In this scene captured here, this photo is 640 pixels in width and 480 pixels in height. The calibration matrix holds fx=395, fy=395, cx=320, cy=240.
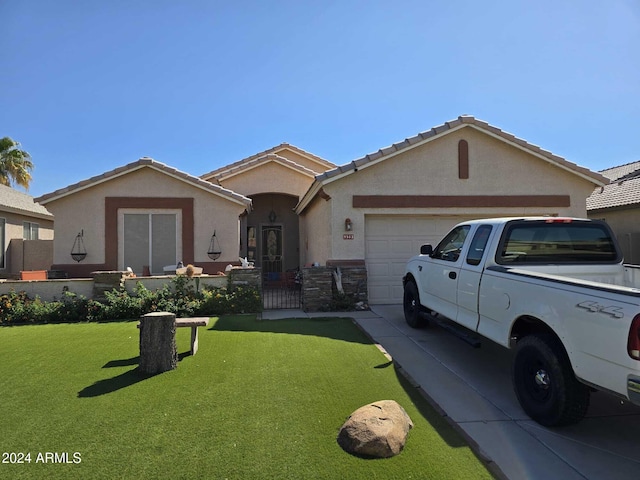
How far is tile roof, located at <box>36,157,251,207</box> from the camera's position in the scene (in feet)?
38.2

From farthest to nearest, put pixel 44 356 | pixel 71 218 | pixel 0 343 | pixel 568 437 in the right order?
pixel 71 218 < pixel 0 343 < pixel 44 356 < pixel 568 437

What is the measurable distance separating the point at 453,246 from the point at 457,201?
4.88 m

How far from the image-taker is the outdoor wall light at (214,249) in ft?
40.1

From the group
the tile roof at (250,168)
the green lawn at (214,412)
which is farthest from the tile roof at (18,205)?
the green lawn at (214,412)

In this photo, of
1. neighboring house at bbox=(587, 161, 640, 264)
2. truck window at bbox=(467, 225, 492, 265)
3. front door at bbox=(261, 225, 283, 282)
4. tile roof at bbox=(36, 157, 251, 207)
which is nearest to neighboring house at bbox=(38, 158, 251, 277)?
tile roof at bbox=(36, 157, 251, 207)

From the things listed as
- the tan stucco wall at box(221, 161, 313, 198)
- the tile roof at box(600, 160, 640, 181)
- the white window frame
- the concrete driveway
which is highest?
the tile roof at box(600, 160, 640, 181)

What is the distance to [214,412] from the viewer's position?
4188mm

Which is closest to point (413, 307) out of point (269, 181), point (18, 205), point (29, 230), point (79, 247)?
point (79, 247)

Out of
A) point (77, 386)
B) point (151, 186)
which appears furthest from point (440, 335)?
point (151, 186)

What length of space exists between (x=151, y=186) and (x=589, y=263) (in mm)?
11430

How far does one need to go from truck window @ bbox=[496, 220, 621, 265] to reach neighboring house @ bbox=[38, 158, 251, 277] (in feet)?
29.3

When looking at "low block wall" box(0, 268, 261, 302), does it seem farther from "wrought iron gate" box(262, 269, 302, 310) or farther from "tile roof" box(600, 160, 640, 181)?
"tile roof" box(600, 160, 640, 181)

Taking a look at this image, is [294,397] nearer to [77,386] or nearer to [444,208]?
[77,386]

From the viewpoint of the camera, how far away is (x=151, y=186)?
1223cm
